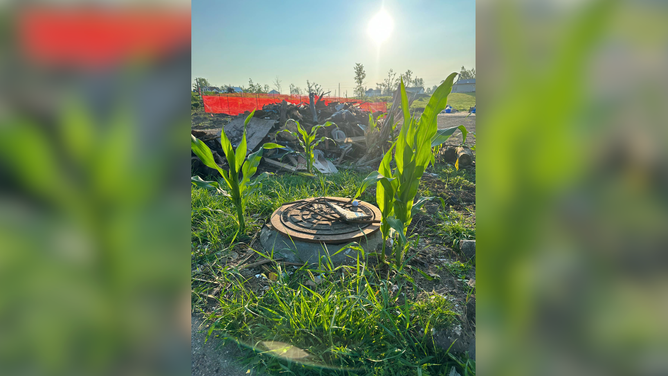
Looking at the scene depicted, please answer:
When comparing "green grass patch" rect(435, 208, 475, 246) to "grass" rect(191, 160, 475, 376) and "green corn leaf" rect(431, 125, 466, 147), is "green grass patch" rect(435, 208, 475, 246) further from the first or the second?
"green corn leaf" rect(431, 125, 466, 147)

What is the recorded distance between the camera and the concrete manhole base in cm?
270

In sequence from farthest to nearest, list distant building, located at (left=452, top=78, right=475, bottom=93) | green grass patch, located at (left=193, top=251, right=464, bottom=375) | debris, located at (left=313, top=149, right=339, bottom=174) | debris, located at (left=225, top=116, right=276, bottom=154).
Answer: debris, located at (left=225, top=116, right=276, bottom=154) → debris, located at (left=313, top=149, right=339, bottom=174) → green grass patch, located at (left=193, top=251, right=464, bottom=375) → distant building, located at (left=452, top=78, right=475, bottom=93)

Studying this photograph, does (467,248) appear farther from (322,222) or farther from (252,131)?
(252,131)

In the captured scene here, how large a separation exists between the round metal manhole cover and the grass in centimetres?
27

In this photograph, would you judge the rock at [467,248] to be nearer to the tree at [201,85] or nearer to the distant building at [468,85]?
the distant building at [468,85]

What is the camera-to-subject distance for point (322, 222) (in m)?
3.04
